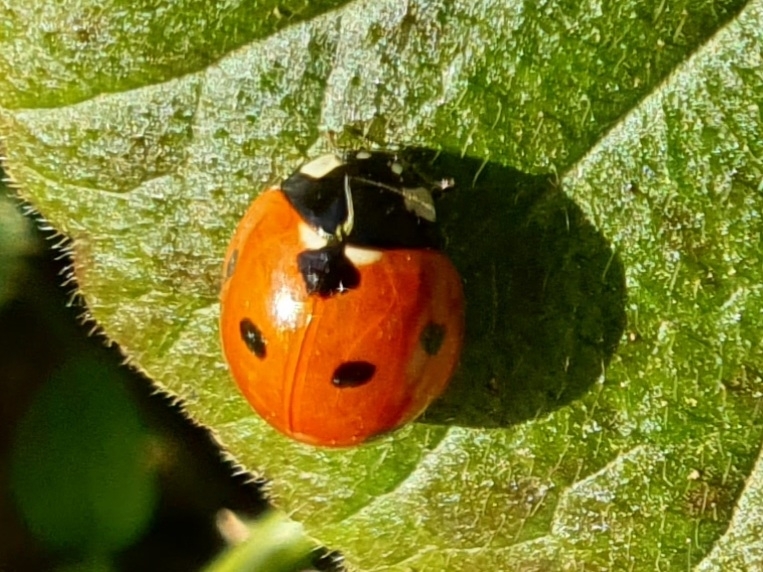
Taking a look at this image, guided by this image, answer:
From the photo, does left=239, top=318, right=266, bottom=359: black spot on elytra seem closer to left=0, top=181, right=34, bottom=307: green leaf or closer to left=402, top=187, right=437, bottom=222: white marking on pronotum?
left=402, top=187, right=437, bottom=222: white marking on pronotum

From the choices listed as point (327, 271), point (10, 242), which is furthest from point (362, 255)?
point (10, 242)

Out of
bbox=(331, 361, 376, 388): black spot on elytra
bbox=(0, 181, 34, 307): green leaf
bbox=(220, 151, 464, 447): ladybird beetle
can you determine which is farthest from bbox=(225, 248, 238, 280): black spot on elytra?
bbox=(0, 181, 34, 307): green leaf

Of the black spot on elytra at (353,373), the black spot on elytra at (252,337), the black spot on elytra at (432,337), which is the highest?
the black spot on elytra at (252,337)

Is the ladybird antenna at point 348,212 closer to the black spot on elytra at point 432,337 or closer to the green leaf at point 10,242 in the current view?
the black spot on elytra at point 432,337

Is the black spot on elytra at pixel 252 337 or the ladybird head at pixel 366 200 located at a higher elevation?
the ladybird head at pixel 366 200

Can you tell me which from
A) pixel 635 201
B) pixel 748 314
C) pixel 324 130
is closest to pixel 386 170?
pixel 324 130

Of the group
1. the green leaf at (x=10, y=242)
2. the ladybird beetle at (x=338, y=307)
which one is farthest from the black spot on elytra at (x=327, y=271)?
the green leaf at (x=10, y=242)

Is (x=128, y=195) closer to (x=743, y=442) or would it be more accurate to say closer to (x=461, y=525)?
(x=461, y=525)
